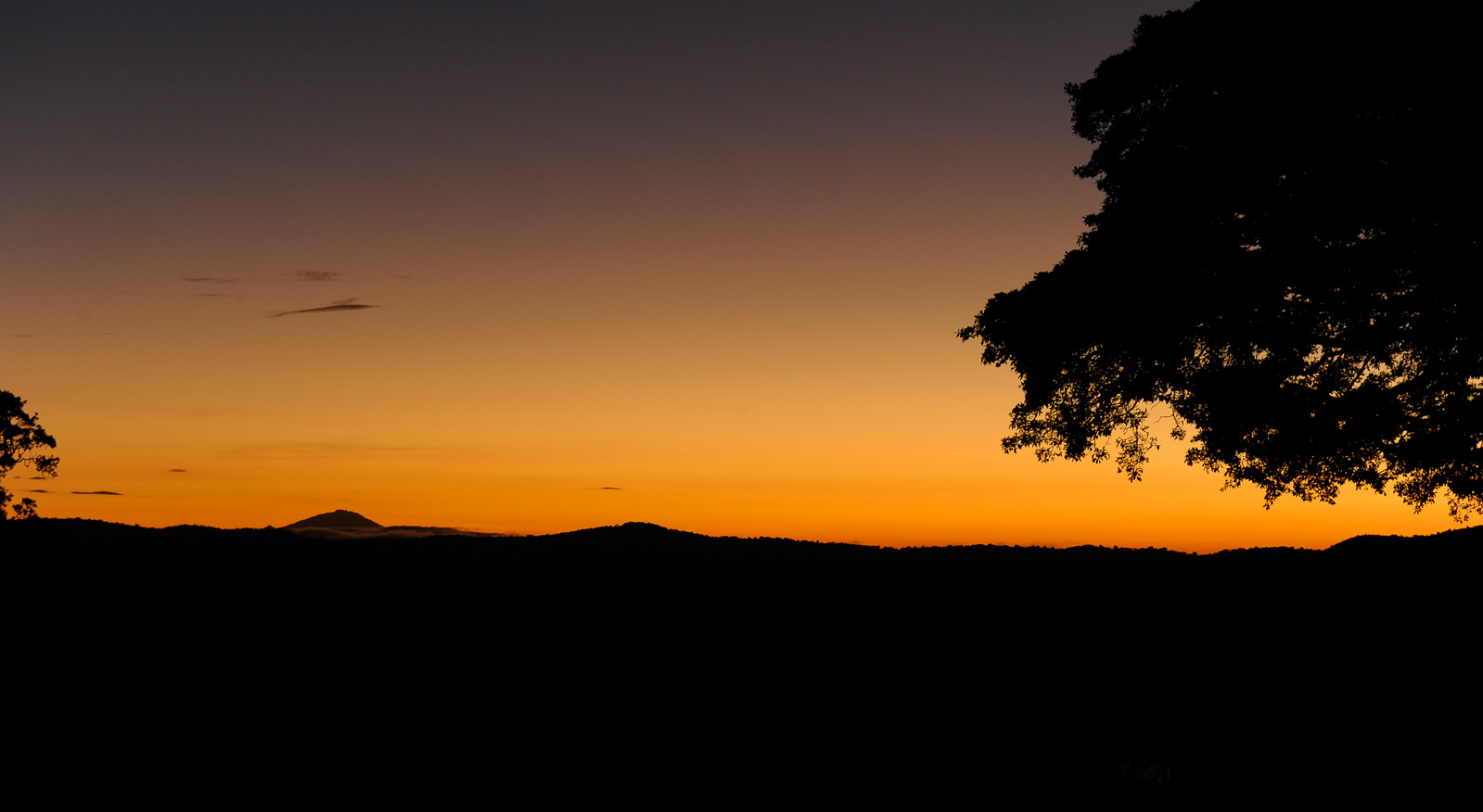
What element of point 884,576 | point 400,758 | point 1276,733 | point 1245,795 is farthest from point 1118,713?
point 884,576

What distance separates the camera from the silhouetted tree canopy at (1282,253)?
1614cm

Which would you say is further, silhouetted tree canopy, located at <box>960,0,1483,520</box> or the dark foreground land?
silhouetted tree canopy, located at <box>960,0,1483,520</box>

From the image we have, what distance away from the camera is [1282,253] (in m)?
17.2

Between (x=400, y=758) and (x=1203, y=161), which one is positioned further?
(x=1203, y=161)

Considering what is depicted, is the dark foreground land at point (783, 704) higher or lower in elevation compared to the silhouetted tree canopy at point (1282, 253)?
lower

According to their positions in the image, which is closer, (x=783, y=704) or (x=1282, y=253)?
(x=783, y=704)

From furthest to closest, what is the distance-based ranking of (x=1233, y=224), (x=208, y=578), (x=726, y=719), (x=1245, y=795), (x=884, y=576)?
(x=208, y=578), (x=884, y=576), (x=1233, y=224), (x=726, y=719), (x=1245, y=795)

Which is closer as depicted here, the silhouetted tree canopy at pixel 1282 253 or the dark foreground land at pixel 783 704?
the dark foreground land at pixel 783 704

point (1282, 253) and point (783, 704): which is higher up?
point (1282, 253)

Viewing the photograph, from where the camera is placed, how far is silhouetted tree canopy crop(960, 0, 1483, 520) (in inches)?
635

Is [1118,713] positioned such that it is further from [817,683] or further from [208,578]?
[208,578]

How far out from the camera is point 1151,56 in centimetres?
1823

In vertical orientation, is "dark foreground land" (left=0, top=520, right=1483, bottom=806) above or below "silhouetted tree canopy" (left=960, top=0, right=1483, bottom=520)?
below

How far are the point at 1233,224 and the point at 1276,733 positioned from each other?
322 inches
